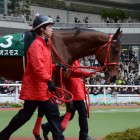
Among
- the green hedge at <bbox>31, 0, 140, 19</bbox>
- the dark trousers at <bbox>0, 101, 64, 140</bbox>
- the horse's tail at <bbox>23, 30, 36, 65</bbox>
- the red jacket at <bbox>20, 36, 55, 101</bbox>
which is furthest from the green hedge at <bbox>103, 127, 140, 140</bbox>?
the green hedge at <bbox>31, 0, 140, 19</bbox>

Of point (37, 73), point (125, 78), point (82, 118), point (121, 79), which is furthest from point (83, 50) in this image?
point (125, 78)

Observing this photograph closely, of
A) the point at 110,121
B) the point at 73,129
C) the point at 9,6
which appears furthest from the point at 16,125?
the point at 9,6

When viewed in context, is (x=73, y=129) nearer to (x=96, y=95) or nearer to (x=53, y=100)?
(x=53, y=100)

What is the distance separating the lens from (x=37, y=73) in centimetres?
464

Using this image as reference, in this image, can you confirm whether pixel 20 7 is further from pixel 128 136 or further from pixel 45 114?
pixel 128 136

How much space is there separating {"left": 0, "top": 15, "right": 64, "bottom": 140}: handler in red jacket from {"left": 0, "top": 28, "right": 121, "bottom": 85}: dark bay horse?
2.90ft

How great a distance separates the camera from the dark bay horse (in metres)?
5.84

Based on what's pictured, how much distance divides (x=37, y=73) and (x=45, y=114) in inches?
20.0

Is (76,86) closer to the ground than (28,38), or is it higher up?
closer to the ground

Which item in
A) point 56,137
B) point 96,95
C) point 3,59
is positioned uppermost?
point 3,59

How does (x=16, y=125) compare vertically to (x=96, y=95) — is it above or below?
above

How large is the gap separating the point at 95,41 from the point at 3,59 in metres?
1.24

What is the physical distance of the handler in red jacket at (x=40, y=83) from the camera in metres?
4.65

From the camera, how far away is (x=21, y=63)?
19.1ft
